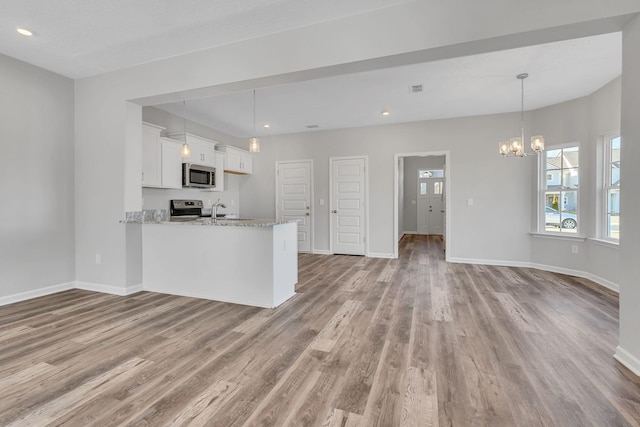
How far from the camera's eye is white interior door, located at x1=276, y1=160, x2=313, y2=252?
21.9 feet

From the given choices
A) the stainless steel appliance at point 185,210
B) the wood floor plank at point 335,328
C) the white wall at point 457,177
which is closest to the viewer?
the wood floor plank at point 335,328

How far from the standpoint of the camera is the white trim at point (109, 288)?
360 centimetres

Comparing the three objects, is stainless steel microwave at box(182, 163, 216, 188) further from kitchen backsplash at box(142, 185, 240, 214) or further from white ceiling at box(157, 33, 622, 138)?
white ceiling at box(157, 33, 622, 138)

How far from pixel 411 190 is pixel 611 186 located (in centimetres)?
665

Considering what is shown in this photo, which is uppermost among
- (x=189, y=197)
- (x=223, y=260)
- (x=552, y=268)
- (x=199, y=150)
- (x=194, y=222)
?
(x=199, y=150)

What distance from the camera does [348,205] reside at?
20.8 ft

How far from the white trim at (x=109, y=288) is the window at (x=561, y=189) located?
6.24m

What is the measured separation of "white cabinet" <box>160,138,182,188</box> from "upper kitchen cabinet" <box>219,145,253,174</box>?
4.16 ft

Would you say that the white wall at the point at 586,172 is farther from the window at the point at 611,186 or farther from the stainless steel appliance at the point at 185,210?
the stainless steel appliance at the point at 185,210

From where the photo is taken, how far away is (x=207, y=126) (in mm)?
6023

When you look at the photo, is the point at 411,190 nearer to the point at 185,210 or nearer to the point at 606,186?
the point at 606,186

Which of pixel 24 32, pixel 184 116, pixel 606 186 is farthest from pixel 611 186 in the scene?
pixel 24 32

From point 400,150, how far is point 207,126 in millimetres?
3893

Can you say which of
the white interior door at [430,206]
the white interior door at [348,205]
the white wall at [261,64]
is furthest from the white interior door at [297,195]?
the white interior door at [430,206]
